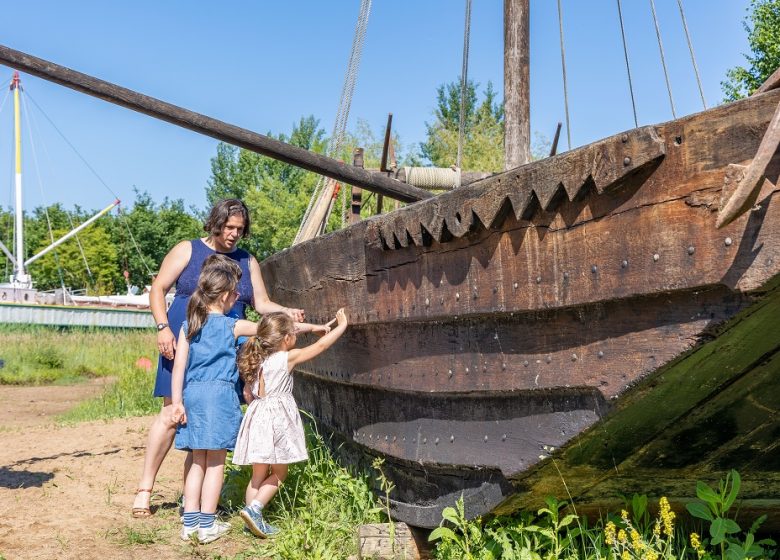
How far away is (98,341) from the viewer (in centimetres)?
2028

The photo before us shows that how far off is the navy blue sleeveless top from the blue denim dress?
0.23m

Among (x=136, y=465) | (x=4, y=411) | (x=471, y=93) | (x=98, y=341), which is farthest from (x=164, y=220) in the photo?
(x=136, y=465)

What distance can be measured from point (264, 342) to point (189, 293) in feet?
2.01

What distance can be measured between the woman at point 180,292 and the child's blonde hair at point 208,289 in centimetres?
29

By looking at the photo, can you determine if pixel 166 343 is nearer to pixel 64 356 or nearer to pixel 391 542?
pixel 391 542

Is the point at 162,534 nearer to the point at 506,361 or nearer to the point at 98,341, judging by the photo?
the point at 506,361

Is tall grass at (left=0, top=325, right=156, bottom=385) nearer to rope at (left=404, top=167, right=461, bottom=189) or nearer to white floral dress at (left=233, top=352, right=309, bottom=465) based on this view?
rope at (left=404, top=167, right=461, bottom=189)

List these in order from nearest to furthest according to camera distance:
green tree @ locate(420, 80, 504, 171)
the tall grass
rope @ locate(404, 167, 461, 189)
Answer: rope @ locate(404, 167, 461, 189) → the tall grass → green tree @ locate(420, 80, 504, 171)

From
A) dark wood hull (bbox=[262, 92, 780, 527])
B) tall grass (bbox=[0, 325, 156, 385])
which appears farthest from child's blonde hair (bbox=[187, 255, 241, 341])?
tall grass (bbox=[0, 325, 156, 385])

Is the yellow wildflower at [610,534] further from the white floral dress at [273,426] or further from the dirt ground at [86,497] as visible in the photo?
the dirt ground at [86,497]

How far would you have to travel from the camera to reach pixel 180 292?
4453mm

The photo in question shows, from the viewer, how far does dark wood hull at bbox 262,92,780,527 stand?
2033 millimetres

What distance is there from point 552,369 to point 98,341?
19.2 meters

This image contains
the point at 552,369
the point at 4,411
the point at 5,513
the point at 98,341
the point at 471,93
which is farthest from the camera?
the point at 471,93
